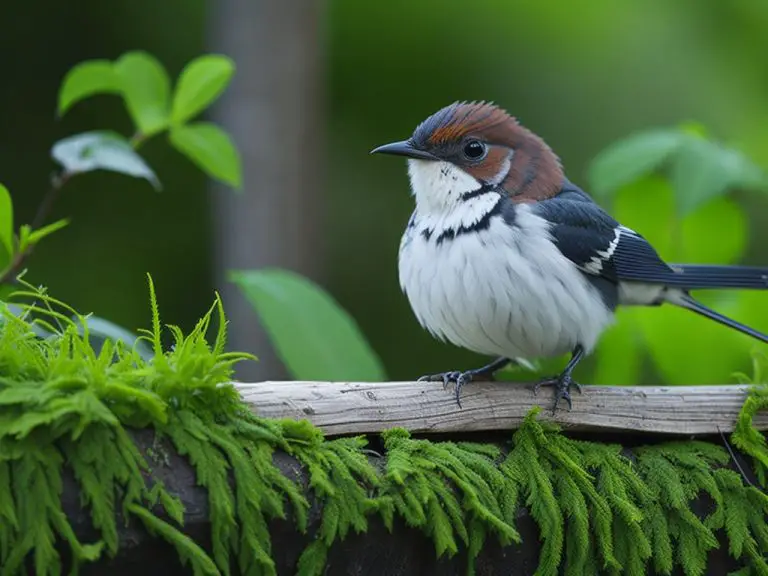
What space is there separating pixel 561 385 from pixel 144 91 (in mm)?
1326

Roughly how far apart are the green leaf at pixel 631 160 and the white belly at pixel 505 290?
58 cm

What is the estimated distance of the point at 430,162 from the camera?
8.91 ft

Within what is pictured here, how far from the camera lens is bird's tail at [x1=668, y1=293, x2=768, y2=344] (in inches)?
110

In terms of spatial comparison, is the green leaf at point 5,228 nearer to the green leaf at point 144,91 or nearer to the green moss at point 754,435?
the green leaf at point 144,91

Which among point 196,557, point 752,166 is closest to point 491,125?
point 752,166

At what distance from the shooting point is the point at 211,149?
274 centimetres

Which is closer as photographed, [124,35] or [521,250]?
[521,250]

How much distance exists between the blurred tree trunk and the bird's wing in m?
1.83

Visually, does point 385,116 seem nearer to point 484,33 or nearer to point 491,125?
point 484,33

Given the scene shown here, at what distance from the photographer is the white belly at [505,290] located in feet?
8.24

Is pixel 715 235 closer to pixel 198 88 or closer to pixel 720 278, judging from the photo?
pixel 720 278

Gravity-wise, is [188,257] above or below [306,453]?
below

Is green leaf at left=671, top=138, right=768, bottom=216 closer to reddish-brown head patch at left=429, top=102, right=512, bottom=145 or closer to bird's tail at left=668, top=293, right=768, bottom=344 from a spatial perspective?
bird's tail at left=668, top=293, right=768, bottom=344

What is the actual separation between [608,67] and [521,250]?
13.2ft
